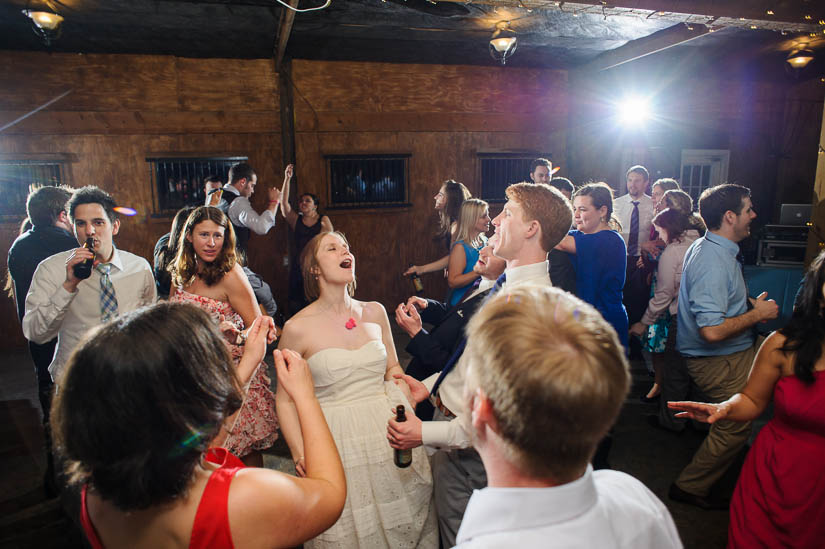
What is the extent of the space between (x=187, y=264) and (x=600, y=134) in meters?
7.05

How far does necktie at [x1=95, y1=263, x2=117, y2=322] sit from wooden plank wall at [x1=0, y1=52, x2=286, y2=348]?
Answer: 3.75 m

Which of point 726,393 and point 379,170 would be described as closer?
point 726,393

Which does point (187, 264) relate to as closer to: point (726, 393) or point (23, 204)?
point (726, 393)

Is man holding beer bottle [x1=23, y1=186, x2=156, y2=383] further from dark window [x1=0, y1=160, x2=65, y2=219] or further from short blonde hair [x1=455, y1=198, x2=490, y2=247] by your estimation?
dark window [x1=0, y1=160, x2=65, y2=219]

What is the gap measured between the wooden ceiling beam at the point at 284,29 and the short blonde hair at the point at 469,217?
2159 millimetres

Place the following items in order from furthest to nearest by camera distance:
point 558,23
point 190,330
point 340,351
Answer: point 558,23 → point 340,351 → point 190,330

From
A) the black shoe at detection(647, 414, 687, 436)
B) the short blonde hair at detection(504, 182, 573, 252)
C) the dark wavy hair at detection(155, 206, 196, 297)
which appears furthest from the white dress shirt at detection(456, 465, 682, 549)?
the black shoe at detection(647, 414, 687, 436)

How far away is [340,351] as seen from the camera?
2.21 meters

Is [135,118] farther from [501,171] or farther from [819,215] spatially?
[819,215]

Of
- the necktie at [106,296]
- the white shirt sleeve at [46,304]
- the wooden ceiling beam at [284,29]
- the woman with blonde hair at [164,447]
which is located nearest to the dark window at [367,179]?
the wooden ceiling beam at [284,29]

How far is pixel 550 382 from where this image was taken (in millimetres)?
754

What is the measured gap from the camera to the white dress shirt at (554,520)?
2.46 feet

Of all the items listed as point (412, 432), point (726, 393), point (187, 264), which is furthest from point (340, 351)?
point (726, 393)

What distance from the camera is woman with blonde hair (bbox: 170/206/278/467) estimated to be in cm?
263
